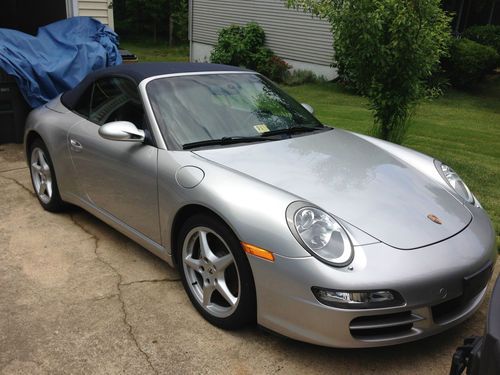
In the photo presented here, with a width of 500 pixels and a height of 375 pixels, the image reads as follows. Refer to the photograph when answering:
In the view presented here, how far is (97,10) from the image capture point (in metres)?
8.62

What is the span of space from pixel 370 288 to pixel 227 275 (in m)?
0.86

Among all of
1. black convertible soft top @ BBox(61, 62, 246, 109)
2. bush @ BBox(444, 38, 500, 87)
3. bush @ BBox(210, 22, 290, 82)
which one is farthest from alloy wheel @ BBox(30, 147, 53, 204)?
bush @ BBox(210, 22, 290, 82)

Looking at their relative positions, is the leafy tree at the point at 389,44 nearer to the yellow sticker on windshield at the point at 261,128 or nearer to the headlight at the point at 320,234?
the yellow sticker on windshield at the point at 261,128

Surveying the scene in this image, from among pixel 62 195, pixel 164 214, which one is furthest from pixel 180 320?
pixel 62 195

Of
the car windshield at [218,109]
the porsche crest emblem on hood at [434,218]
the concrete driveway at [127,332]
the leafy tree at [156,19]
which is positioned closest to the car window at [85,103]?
the car windshield at [218,109]

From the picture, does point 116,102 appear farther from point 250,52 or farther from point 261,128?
point 250,52

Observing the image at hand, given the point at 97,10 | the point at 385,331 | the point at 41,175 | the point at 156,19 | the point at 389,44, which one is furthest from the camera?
the point at 156,19

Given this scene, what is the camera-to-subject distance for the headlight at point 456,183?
324cm

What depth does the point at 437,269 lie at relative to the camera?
2418mm

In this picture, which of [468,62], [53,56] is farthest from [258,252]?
[468,62]

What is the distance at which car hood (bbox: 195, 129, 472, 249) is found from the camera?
2609 mm

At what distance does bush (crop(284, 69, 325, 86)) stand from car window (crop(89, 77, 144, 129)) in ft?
35.8

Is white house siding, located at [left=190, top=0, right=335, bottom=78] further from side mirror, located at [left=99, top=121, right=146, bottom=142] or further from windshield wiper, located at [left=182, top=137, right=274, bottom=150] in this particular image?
side mirror, located at [left=99, top=121, right=146, bottom=142]

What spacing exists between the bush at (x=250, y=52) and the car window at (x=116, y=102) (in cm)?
1152
